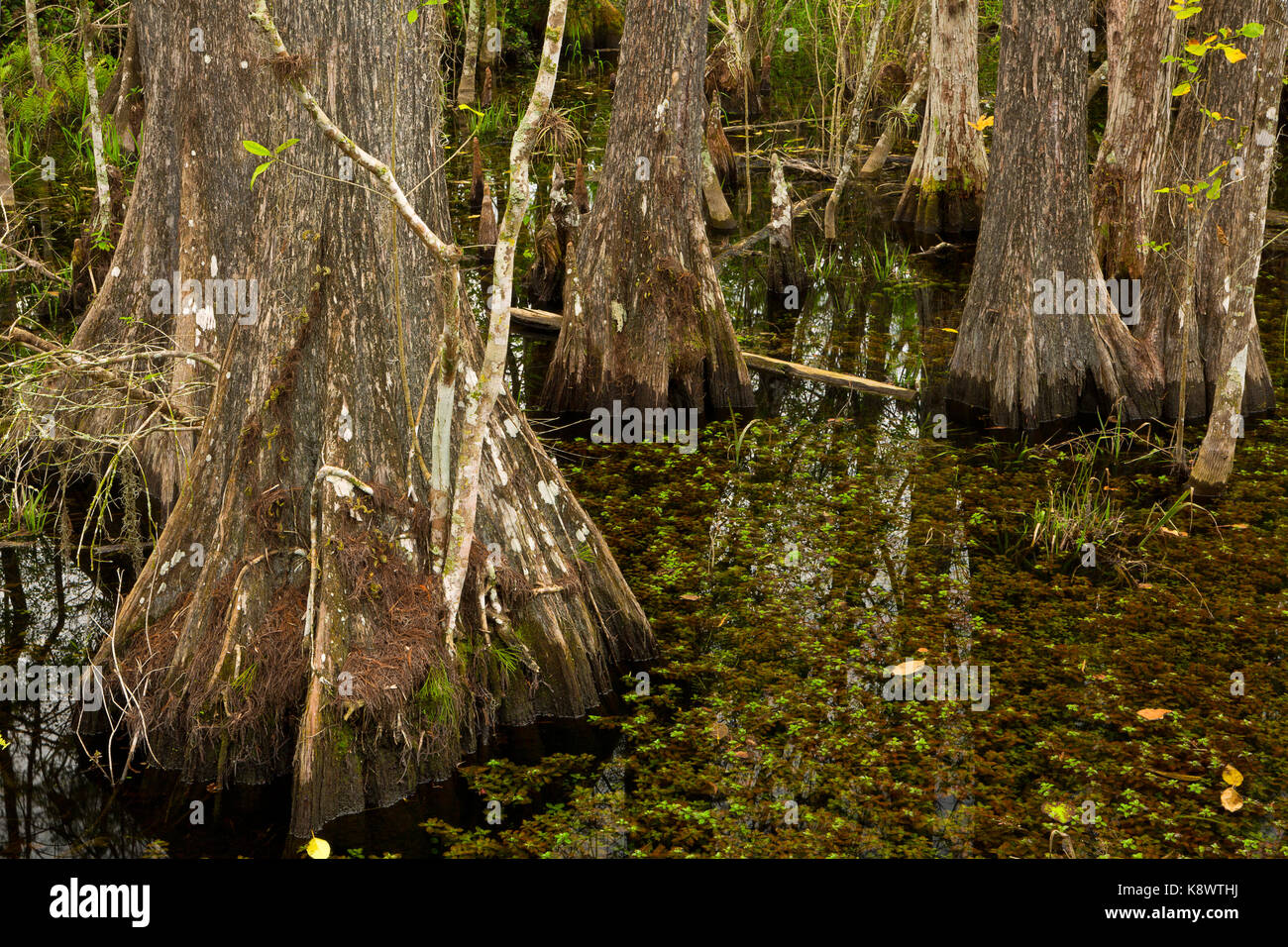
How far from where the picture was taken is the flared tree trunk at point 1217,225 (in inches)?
254

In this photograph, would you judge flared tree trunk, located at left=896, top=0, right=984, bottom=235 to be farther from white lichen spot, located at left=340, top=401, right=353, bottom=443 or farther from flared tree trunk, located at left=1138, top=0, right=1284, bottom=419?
white lichen spot, located at left=340, top=401, right=353, bottom=443

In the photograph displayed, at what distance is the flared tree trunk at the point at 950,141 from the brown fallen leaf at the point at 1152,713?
24.4 ft

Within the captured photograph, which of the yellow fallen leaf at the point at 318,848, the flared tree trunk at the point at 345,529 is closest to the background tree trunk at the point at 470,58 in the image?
the flared tree trunk at the point at 345,529

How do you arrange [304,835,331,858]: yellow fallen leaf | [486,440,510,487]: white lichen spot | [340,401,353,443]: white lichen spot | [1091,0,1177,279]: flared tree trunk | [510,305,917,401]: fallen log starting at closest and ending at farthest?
1. [304,835,331,858]: yellow fallen leaf
2. [340,401,353,443]: white lichen spot
3. [486,440,510,487]: white lichen spot
4. [510,305,917,401]: fallen log
5. [1091,0,1177,279]: flared tree trunk

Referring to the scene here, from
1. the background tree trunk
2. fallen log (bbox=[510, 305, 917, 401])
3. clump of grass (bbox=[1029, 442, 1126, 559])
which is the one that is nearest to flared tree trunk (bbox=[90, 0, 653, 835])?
clump of grass (bbox=[1029, 442, 1126, 559])

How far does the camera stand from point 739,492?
6711 millimetres

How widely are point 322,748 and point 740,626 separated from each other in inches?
76.2

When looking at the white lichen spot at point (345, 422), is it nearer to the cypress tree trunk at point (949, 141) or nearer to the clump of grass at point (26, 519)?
the clump of grass at point (26, 519)

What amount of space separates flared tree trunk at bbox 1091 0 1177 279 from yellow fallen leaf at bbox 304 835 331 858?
6706 millimetres

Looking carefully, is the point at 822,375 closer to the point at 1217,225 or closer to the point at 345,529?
the point at 1217,225

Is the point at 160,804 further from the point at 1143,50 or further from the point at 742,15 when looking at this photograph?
the point at 742,15

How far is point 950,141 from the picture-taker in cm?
1153

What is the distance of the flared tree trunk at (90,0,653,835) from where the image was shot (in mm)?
4332

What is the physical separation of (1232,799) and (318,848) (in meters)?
2.99
